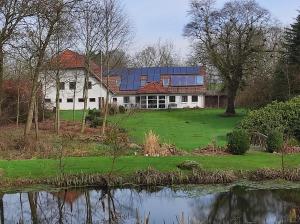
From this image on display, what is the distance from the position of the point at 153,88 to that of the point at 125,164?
4995cm

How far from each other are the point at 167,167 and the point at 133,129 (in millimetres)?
18735

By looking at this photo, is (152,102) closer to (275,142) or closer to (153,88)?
(153,88)

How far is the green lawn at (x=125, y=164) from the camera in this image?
66.1ft

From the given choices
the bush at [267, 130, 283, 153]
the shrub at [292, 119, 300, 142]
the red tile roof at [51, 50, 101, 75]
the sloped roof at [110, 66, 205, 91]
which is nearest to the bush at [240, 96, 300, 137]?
the shrub at [292, 119, 300, 142]

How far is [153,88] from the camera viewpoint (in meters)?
70.9

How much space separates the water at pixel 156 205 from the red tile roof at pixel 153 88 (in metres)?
51.3

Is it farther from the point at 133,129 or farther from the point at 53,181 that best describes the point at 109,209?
the point at 133,129

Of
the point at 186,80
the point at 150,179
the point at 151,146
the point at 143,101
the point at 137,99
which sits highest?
the point at 186,80

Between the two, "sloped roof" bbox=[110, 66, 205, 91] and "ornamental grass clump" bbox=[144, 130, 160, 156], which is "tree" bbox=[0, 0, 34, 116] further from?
"sloped roof" bbox=[110, 66, 205, 91]

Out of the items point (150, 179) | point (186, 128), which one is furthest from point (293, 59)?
point (150, 179)

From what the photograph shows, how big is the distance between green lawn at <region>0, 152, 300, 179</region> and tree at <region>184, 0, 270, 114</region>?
31792 millimetres

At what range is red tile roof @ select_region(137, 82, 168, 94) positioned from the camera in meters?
70.4

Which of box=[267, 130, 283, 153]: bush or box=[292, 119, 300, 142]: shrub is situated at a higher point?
box=[292, 119, 300, 142]: shrub

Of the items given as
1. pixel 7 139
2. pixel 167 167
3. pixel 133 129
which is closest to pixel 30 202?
pixel 167 167
